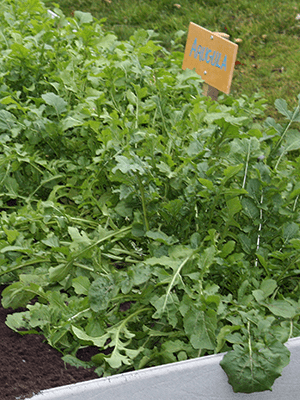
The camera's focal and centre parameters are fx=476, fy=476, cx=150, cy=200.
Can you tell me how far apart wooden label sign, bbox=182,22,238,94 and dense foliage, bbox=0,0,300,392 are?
11.9 inches

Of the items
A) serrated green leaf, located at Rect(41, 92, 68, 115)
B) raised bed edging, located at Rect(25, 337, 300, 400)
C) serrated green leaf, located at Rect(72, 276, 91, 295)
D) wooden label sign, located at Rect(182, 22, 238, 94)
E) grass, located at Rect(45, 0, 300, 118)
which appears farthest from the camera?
grass, located at Rect(45, 0, 300, 118)

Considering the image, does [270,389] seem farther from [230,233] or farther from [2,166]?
[2,166]

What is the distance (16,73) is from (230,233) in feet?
5.11

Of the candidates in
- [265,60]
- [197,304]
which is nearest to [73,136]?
[197,304]

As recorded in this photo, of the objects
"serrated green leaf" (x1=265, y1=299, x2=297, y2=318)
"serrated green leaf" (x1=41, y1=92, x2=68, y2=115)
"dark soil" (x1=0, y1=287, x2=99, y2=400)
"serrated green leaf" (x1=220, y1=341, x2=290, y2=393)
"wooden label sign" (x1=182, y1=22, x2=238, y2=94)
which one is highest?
"wooden label sign" (x1=182, y1=22, x2=238, y2=94)

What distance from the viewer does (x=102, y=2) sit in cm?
650

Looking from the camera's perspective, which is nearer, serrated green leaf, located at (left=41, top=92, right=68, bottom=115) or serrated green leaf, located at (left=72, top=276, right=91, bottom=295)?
serrated green leaf, located at (left=72, top=276, right=91, bottom=295)

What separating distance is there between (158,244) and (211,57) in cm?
126

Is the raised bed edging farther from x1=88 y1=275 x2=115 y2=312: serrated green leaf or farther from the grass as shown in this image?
the grass

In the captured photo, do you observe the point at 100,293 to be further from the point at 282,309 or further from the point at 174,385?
the point at 282,309

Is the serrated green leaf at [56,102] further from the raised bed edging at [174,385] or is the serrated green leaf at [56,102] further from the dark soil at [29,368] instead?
the raised bed edging at [174,385]

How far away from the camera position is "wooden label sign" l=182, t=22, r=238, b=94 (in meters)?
2.36

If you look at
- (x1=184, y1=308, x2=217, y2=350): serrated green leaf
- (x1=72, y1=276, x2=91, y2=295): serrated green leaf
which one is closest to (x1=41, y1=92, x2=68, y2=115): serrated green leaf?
(x1=72, y1=276, x2=91, y2=295): serrated green leaf

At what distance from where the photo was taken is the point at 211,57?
2.47 metres
